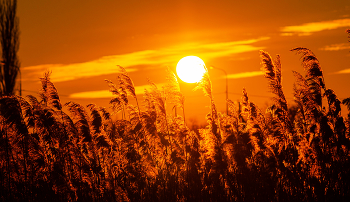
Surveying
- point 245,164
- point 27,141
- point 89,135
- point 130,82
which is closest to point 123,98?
point 130,82

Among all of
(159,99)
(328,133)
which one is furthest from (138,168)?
(328,133)

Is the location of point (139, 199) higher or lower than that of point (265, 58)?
lower

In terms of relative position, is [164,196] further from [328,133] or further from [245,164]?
[328,133]

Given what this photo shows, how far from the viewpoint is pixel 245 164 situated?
11.3m

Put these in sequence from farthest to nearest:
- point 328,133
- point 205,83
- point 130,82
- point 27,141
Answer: point 130,82 → point 205,83 → point 27,141 → point 328,133

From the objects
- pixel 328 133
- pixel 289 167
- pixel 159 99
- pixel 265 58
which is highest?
pixel 265 58

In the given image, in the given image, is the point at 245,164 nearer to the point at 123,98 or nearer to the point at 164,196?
the point at 164,196

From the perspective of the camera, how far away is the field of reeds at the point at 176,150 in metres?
10.4

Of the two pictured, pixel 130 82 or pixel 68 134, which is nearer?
pixel 68 134

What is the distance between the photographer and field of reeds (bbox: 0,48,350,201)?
34.2 ft

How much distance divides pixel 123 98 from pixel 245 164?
3.90 meters

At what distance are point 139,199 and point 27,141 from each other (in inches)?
122

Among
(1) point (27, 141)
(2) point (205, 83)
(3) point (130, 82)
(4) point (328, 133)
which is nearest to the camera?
(4) point (328, 133)

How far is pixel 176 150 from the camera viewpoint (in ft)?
40.4
